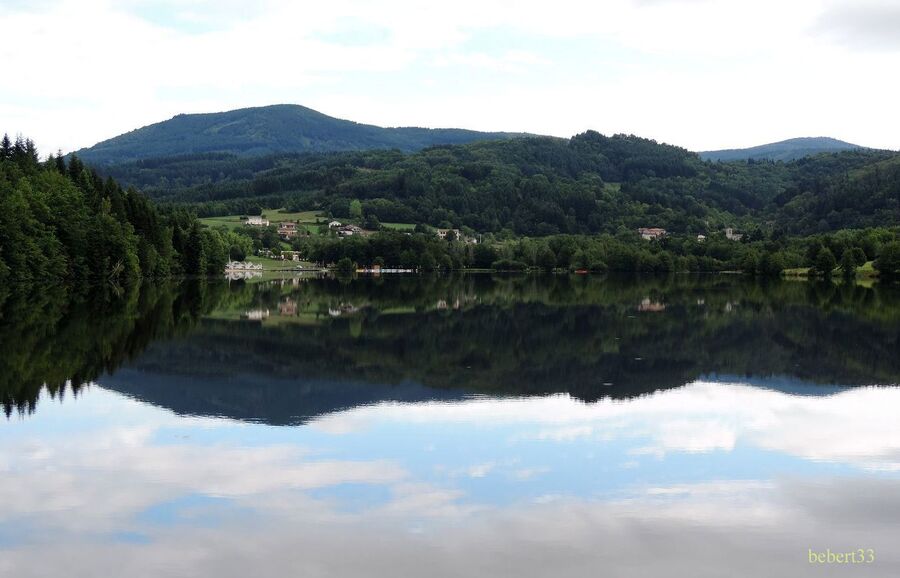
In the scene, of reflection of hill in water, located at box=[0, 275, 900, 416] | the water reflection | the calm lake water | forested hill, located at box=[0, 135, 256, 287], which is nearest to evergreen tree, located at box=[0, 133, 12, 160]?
forested hill, located at box=[0, 135, 256, 287]

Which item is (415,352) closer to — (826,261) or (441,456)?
(441,456)

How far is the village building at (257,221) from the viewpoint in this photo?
608 feet

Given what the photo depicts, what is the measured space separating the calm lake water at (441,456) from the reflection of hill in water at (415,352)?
0.17 meters

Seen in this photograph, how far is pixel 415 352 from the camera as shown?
101 ft

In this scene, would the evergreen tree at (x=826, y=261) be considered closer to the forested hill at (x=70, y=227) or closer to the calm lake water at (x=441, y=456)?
the forested hill at (x=70, y=227)

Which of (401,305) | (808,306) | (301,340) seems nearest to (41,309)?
(301,340)

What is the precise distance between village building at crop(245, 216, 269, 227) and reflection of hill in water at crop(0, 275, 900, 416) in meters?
135

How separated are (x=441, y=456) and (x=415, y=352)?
15145 mm

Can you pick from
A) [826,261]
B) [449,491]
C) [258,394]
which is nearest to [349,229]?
[826,261]

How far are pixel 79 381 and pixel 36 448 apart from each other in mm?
7700

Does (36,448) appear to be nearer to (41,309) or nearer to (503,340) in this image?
(503,340)

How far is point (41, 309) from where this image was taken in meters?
43.7

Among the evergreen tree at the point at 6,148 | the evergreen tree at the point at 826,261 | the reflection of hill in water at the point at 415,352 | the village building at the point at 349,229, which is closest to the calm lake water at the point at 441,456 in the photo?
the reflection of hill in water at the point at 415,352

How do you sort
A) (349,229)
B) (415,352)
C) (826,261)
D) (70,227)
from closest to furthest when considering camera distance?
(415,352)
(70,227)
(826,261)
(349,229)
